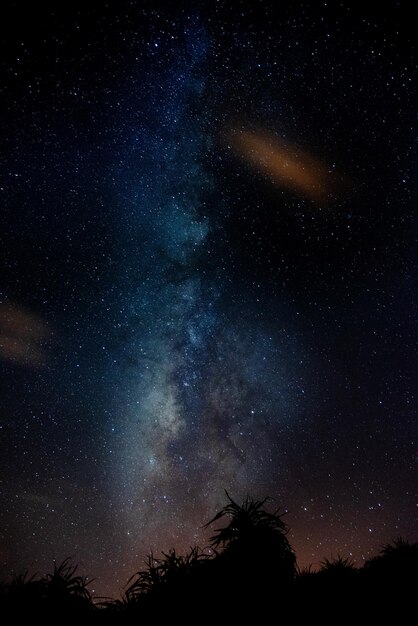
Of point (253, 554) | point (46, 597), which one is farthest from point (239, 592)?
point (46, 597)

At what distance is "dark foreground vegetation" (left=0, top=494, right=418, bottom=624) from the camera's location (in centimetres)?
491

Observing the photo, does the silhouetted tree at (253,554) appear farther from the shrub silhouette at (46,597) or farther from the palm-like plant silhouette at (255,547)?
the shrub silhouette at (46,597)

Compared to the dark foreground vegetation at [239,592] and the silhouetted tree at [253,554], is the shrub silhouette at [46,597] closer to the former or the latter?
the dark foreground vegetation at [239,592]

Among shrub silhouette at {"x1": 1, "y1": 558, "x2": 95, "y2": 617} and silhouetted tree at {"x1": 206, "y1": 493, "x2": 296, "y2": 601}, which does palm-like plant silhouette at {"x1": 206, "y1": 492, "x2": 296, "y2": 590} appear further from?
shrub silhouette at {"x1": 1, "y1": 558, "x2": 95, "y2": 617}

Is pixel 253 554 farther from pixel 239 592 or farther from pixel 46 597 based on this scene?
pixel 46 597

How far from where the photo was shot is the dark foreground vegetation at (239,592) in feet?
16.1

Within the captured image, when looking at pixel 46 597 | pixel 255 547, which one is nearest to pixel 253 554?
pixel 255 547

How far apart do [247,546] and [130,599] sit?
188 centimetres

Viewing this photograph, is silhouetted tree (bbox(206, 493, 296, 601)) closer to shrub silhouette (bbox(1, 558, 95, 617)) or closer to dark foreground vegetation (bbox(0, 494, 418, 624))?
dark foreground vegetation (bbox(0, 494, 418, 624))

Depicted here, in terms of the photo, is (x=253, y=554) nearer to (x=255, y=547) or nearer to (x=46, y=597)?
(x=255, y=547)

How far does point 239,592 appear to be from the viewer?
17.1 ft

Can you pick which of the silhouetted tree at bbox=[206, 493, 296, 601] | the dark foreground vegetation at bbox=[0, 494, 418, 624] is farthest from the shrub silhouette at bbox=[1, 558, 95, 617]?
the silhouetted tree at bbox=[206, 493, 296, 601]

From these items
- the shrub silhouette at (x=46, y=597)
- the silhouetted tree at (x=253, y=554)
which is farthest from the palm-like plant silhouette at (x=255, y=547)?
the shrub silhouette at (x=46, y=597)

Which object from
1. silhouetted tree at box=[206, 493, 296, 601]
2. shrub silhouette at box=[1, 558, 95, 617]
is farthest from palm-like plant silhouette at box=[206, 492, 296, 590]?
shrub silhouette at box=[1, 558, 95, 617]
